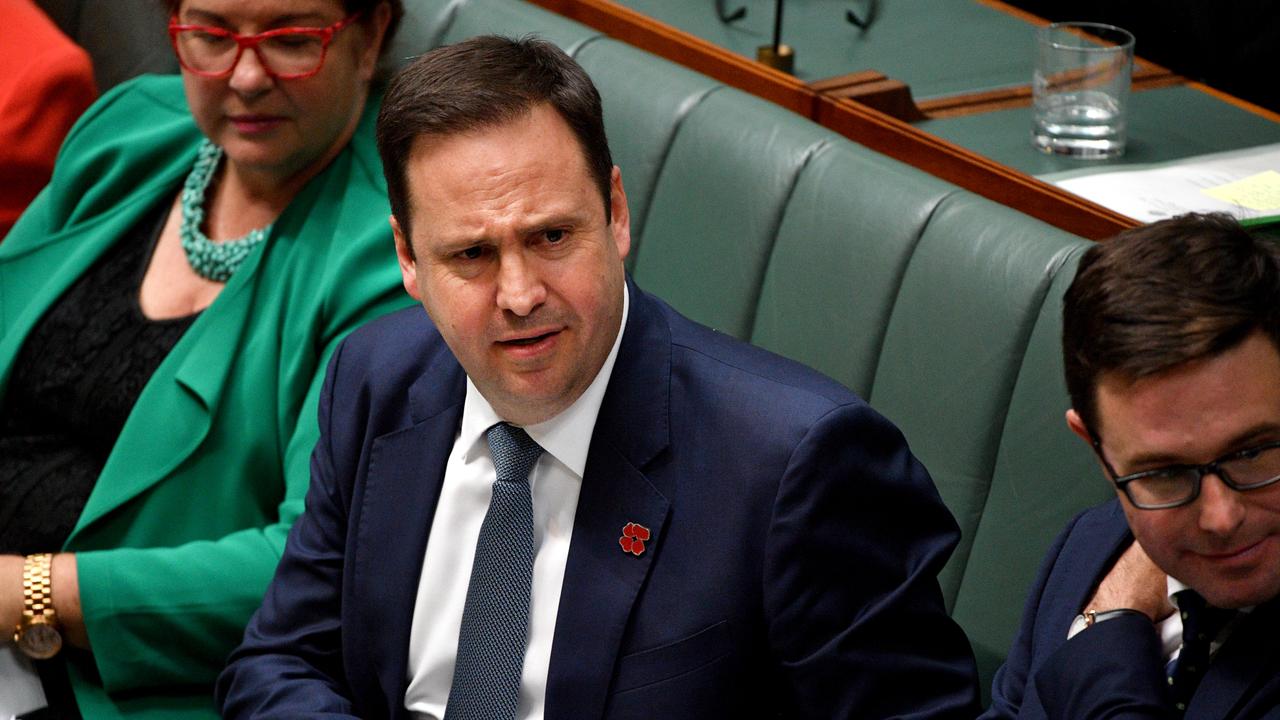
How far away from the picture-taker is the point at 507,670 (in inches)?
62.4

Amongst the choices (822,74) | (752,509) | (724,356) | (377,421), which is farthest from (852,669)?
(822,74)

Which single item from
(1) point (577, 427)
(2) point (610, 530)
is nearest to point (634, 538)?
(2) point (610, 530)

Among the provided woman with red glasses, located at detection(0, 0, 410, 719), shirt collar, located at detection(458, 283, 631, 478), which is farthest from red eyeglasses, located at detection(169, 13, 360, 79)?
shirt collar, located at detection(458, 283, 631, 478)

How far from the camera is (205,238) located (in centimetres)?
232

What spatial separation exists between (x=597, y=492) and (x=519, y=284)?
0.23 metres

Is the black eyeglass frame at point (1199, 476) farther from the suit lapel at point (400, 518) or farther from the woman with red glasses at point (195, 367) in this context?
the woman with red glasses at point (195, 367)

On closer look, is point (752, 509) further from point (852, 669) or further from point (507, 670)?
point (507, 670)

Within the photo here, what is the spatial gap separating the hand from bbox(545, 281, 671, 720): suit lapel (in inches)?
16.4

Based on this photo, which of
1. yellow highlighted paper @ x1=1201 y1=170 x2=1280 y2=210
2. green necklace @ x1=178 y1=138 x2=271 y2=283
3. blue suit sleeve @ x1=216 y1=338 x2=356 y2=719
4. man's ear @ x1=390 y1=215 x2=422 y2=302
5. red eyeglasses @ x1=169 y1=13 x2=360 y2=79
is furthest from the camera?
green necklace @ x1=178 y1=138 x2=271 y2=283

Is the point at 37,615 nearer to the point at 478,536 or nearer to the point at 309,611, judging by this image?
the point at 309,611

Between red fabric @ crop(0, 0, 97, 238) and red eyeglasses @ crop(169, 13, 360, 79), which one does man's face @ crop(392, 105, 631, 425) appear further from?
red fabric @ crop(0, 0, 97, 238)

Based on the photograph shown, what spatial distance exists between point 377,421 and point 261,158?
2.01 ft

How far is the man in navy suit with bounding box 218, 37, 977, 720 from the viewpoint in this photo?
1.51 meters

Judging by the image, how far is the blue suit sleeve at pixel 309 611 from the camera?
175 centimetres
